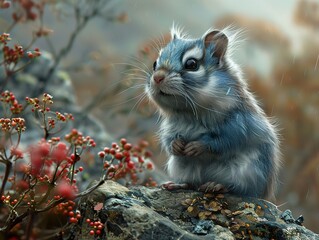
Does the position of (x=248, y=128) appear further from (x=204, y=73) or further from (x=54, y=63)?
(x=54, y=63)

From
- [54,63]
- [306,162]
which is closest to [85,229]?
[54,63]

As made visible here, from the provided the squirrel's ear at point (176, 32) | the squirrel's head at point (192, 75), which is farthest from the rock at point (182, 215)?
the squirrel's ear at point (176, 32)

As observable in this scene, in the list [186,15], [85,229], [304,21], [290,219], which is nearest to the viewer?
[85,229]

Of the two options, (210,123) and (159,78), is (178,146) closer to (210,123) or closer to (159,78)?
(210,123)

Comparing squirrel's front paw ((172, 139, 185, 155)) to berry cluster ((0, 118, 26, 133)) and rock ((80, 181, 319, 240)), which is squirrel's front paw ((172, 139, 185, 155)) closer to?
rock ((80, 181, 319, 240))

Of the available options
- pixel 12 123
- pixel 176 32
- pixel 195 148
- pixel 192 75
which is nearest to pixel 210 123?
pixel 195 148

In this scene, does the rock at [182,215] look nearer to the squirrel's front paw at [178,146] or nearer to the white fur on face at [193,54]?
the squirrel's front paw at [178,146]
